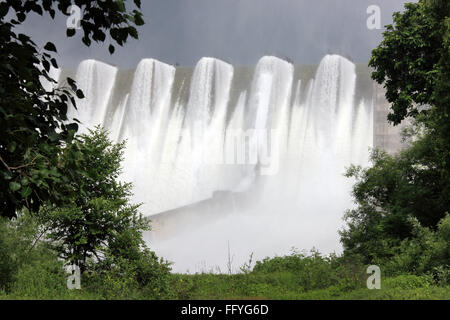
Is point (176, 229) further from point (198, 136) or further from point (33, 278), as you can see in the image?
point (33, 278)

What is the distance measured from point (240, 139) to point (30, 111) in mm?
40142

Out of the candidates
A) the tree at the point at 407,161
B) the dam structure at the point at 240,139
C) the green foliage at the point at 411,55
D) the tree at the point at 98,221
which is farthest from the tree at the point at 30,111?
the dam structure at the point at 240,139

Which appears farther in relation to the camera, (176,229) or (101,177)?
(176,229)

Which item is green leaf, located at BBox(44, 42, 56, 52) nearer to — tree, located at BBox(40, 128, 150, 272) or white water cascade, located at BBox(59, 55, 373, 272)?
tree, located at BBox(40, 128, 150, 272)

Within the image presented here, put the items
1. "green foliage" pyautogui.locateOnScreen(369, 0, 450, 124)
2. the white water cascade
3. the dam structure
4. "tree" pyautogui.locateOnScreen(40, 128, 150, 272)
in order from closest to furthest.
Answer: "tree" pyautogui.locateOnScreen(40, 128, 150, 272), "green foliage" pyautogui.locateOnScreen(369, 0, 450, 124), the dam structure, the white water cascade

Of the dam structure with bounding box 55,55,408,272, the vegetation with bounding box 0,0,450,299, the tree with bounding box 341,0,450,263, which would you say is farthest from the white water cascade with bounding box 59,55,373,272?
the vegetation with bounding box 0,0,450,299

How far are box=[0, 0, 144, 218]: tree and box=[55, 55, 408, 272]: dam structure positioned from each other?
24998mm

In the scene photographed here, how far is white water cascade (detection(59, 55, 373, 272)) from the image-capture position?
111 ft

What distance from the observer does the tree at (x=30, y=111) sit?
401cm

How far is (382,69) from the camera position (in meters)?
17.6

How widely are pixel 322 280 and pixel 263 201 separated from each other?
25331 millimetres

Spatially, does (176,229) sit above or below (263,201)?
below
